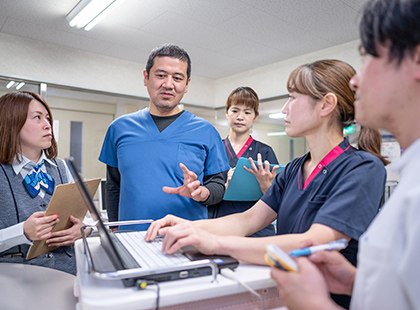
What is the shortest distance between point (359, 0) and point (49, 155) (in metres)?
2.56

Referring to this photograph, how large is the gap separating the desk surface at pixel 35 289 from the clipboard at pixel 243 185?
91 centimetres

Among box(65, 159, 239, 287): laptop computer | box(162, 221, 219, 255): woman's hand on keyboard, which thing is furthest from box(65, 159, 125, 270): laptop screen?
box(162, 221, 219, 255): woman's hand on keyboard

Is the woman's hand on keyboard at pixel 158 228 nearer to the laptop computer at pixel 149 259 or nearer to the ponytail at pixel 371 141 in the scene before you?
the laptop computer at pixel 149 259

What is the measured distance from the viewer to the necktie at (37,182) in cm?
149

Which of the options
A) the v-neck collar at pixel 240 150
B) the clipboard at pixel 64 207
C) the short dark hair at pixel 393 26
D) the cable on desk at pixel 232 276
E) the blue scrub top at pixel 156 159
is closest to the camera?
the short dark hair at pixel 393 26

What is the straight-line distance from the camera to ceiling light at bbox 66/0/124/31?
2.59m

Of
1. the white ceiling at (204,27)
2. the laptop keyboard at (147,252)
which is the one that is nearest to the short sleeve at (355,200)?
the laptop keyboard at (147,252)

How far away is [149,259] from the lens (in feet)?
2.46

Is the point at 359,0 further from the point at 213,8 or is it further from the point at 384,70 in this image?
the point at 384,70

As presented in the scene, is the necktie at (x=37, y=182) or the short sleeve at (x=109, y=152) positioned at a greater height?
the short sleeve at (x=109, y=152)

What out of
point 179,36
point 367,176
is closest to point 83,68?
point 179,36

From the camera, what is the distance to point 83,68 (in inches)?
148

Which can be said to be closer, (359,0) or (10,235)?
(10,235)

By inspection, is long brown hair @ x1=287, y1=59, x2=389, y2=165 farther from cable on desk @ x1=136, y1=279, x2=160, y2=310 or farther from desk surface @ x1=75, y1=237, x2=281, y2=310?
cable on desk @ x1=136, y1=279, x2=160, y2=310
